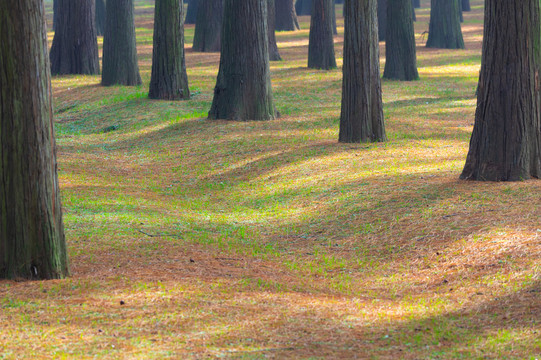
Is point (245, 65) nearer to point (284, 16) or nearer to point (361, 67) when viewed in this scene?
point (361, 67)

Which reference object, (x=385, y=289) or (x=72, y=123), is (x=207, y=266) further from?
(x=72, y=123)

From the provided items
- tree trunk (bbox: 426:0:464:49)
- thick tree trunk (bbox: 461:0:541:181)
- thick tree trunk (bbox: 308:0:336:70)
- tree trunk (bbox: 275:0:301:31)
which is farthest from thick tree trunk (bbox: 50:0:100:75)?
tree trunk (bbox: 275:0:301:31)

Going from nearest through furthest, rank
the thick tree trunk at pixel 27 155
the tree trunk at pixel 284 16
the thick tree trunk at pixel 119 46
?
the thick tree trunk at pixel 27 155 < the thick tree trunk at pixel 119 46 < the tree trunk at pixel 284 16

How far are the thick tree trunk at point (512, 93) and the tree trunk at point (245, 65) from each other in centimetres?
717

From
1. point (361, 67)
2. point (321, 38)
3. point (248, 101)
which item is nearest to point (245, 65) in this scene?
point (248, 101)

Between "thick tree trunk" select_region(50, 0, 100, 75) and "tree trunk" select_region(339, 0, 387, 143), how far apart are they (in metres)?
13.7

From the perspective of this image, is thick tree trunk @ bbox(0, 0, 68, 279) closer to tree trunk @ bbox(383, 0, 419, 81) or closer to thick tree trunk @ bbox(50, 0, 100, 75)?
tree trunk @ bbox(383, 0, 419, 81)

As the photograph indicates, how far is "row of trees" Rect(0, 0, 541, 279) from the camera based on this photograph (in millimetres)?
6262

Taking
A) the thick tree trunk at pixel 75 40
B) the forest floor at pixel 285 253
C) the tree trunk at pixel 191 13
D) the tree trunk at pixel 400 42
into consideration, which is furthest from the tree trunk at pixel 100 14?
the forest floor at pixel 285 253

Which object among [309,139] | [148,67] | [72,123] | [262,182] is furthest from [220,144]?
[148,67]

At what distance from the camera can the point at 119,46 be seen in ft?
70.4

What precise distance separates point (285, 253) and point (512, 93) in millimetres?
3726

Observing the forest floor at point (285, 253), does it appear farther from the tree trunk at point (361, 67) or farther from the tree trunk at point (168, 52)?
the tree trunk at point (168, 52)

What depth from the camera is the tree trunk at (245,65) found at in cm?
1590
